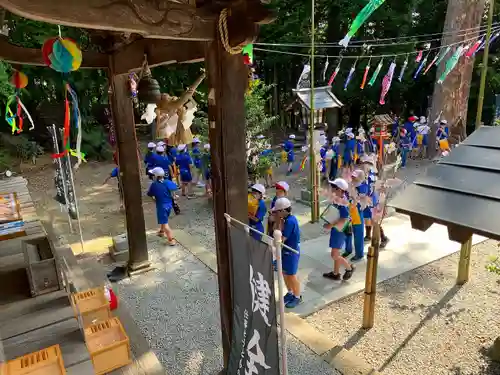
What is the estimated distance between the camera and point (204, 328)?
4906 mm

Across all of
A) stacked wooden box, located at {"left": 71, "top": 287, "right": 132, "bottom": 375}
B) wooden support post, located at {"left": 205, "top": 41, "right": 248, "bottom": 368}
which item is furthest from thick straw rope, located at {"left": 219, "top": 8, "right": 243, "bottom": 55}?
stacked wooden box, located at {"left": 71, "top": 287, "right": 132, "bottom": 375}

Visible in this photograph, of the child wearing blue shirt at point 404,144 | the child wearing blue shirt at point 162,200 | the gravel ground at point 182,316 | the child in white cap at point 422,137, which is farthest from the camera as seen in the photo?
the child in white cap at point 422,137

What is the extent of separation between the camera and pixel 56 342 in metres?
3.07

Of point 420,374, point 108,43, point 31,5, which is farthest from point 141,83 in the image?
point 420,374

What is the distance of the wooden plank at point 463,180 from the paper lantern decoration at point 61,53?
3314 millimetres

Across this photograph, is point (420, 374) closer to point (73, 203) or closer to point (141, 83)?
point (141, 83)

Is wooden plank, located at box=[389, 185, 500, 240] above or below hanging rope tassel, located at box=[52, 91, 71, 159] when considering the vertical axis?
below

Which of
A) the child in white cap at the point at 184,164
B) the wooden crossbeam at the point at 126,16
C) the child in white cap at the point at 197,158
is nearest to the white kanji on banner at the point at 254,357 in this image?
the wooden crossbeam at the point at 126,16

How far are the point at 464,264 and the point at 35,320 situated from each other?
5884 mm

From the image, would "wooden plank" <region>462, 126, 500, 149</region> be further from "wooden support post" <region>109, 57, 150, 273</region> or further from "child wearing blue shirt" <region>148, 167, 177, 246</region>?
"child wearing blue shirt" <region>148, 167, 177, 246</region>

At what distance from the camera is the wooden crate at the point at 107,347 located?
3033 millimetres

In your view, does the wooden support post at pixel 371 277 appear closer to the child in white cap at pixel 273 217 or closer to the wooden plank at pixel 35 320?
the child in white cap at pixel 273 217

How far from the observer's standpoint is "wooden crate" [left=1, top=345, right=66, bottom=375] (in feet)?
8.23

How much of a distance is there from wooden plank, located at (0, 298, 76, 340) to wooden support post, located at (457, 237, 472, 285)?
5507 millimetres
